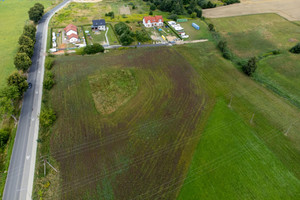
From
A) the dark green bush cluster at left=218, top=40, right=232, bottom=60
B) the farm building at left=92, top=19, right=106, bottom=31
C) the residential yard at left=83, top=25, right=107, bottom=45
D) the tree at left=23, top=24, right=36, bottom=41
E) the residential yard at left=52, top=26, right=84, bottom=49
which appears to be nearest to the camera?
the dark green bush cluster at left=218, top=40, right=232, bottom=60

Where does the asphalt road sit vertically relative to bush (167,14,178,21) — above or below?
below

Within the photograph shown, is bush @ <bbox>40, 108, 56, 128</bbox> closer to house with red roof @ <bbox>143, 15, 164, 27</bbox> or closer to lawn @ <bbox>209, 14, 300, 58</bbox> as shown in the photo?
house with red roof @ <bbox>143, 15, 164, 27</bbox>

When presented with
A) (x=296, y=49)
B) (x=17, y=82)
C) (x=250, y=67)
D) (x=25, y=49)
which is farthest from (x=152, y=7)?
(x=17, y=82)

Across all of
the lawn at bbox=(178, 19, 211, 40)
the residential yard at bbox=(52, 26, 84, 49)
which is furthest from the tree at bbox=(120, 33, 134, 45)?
the lawn at bbox=(178, 19, 211, 40)

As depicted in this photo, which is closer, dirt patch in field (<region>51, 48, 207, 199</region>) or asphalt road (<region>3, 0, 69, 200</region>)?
asphalt road (<region>3, 0, 69, 200</region>)

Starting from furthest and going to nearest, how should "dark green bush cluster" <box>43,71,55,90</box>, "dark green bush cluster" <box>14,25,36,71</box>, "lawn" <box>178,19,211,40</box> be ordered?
"lawn" <box>178,19,211,40</box> → "dark green bush cluster" <box>14,25,36,71</box> → "dark green bush cluster" <box>43,71,55,90</box>

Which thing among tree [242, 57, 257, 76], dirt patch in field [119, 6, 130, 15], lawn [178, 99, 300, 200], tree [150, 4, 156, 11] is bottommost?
lawn [178, 99, 300, 200]

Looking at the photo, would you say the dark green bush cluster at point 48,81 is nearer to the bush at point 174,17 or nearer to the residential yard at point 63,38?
the residential yard at point 63,38

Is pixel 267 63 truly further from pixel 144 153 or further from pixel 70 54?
pixel 70 54
